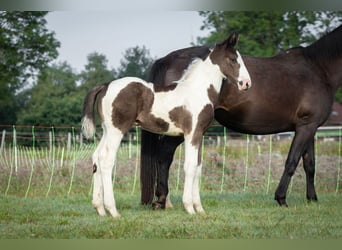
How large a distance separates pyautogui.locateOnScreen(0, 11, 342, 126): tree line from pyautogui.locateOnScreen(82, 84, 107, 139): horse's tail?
12.1m

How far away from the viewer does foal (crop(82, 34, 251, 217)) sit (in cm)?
740

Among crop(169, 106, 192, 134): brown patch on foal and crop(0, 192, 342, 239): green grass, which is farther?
crop(169, 106, 192, 134): brown patch on foal

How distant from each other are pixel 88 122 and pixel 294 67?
12.9 feet

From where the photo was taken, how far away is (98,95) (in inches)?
297

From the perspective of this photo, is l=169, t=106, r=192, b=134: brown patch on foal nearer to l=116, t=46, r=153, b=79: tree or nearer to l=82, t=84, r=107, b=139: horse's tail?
l=82, t=84, r=107, b=139: horse's tail

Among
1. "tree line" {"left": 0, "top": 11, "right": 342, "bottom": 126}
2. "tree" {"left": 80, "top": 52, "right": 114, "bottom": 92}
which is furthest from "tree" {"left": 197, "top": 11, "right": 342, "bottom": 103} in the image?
"tree" {"left": 80, "top": 52, "right": 114, "bottom": 92}

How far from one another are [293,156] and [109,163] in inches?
130

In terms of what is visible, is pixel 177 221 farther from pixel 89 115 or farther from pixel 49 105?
pixel 49 105

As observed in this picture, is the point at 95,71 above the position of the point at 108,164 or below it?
above

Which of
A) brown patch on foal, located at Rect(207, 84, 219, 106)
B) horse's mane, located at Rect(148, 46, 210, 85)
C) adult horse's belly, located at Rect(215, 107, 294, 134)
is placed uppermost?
horse's mane, located at Rect(148, 46, 210, 85)

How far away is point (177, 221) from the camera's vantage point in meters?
7.09

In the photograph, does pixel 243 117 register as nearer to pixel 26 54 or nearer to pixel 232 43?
pixel 232 43

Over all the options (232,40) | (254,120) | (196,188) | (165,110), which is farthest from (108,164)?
(254,120)

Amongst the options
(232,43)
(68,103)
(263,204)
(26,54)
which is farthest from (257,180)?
(68,103)
